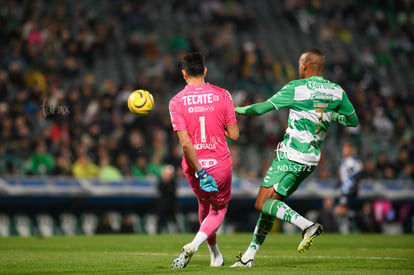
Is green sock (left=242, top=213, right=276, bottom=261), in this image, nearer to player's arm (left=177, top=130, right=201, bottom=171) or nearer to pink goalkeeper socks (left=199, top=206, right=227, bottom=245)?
pink goalkeeper socks (left=199, top=206, right=227, bottom=245)

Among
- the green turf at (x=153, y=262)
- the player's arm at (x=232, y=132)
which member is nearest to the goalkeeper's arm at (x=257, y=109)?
the player's arm at (x=232, y=132)

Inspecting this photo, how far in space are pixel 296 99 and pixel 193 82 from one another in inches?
47.8

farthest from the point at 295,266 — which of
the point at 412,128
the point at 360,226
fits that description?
the point at 412,128

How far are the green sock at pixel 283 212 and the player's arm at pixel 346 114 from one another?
134 cm

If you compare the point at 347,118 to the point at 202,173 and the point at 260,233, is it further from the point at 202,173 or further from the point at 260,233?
the point at 202,173

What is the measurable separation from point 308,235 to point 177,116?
2002 mm

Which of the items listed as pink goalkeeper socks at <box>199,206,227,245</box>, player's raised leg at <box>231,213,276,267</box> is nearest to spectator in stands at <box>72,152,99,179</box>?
pink goalkeeper socks at <box>199,206,227,245</box>

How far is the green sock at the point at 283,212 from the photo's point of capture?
8.65 metres

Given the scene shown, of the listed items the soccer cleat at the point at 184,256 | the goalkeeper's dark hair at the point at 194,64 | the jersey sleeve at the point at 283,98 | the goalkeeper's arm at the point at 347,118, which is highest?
the goalkeeper's dark hair at the point at 194,64

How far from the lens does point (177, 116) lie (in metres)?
8.84

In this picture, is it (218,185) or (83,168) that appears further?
(83,168)

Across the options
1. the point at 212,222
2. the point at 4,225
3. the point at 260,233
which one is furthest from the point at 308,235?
the point at 4,225

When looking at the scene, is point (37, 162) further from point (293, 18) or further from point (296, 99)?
point (293, 18)

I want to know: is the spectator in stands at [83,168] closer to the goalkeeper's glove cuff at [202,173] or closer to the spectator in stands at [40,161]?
the spectator in stands at [40,161]
